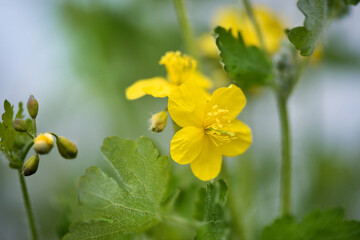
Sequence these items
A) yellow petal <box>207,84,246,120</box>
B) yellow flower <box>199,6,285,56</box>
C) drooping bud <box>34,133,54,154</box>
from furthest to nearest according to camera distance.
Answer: yellow flower <box>199,6,285,56</box>, yellow petal <box>207,84,246,120</box>, drooping bud <box>34,133,54,154</box>

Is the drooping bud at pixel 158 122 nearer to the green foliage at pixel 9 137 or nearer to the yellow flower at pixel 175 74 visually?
the yellow flower at pixel 175 74

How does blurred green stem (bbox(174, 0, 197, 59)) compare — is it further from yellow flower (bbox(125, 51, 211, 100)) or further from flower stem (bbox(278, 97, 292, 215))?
flower stem (bbox(278, 97, 292, 215))

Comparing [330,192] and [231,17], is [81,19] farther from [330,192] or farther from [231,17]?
[330,192]

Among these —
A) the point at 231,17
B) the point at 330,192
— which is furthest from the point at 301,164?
the point at 231,17

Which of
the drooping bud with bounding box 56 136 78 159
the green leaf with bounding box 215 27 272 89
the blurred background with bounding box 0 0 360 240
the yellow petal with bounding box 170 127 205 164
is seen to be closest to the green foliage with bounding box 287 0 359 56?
the green leaf with bounding box 215 27 272 89

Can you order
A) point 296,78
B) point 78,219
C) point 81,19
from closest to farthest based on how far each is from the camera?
point 78,219, point 296,78, point 81,19

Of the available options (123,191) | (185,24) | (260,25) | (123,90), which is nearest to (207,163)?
(123,191)

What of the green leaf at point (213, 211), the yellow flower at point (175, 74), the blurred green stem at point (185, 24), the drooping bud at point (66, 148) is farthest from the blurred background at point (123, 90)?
the drooping bud at point (66, 148)
